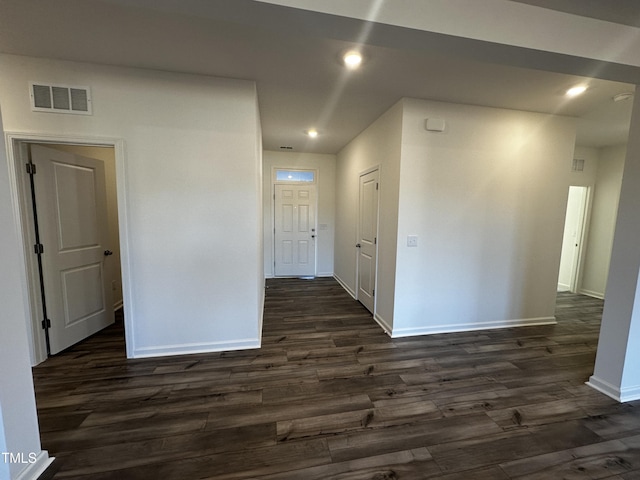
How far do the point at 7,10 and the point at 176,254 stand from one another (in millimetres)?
1859

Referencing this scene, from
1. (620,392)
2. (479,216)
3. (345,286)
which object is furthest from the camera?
(345,286)

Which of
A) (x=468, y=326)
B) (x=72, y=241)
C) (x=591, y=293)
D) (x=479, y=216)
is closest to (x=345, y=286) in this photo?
(x=468, y=326)

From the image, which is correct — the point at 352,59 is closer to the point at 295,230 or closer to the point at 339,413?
the point at 339,413

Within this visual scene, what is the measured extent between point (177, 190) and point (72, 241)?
1.35 meters

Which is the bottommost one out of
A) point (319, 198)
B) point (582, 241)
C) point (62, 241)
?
point (582, 241)

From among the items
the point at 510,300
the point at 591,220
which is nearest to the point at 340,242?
the point at 510,300

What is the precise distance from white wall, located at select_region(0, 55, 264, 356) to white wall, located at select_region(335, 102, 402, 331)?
5.04ft

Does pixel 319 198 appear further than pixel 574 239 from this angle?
Yes

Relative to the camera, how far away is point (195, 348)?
2623mm

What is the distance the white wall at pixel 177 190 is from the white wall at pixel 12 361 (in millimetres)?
1098

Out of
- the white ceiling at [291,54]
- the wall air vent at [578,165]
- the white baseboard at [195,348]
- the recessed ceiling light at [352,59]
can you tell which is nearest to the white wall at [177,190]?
the white baseboard at [195,348]

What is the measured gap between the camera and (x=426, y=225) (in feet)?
9.79

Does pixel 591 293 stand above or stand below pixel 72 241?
below

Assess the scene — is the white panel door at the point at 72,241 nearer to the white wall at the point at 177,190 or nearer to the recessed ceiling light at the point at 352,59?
the white wall at the point at 177,190
